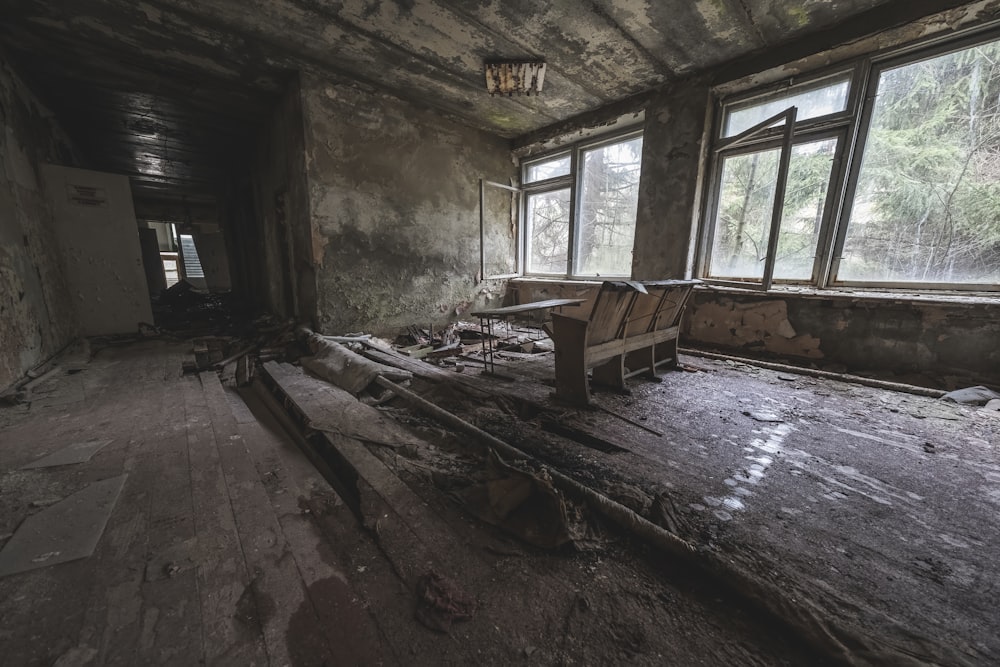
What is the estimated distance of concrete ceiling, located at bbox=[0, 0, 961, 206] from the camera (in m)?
3.19

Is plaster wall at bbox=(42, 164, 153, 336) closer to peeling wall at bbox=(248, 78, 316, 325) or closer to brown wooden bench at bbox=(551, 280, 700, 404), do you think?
Result: peeling wall at bbox=(248, 78, 316, 325)

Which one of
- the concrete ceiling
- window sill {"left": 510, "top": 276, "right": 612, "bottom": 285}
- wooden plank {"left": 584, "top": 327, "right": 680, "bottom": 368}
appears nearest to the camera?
wooden plank {"left": 584, "top": 327, "right": 680, "bottom": 368}

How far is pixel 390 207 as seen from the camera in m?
5.24

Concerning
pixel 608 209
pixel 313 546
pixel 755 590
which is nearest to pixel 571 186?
pixel 608 209

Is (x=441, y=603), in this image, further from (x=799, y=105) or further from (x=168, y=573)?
(x=799, y=105)

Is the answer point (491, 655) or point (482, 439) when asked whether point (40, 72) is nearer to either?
point (482, 439)

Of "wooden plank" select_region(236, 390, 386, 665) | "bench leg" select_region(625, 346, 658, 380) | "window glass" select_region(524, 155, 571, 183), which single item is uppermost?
"window glass" select_region(524, 155, 571, 183)

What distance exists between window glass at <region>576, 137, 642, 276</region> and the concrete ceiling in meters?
0.90

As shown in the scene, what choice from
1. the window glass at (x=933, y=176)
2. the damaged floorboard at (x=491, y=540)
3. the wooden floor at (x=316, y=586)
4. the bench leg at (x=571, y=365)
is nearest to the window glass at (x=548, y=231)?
the window glass at (x=933, y=176)

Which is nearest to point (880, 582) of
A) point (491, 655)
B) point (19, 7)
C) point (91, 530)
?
point (491, 655)

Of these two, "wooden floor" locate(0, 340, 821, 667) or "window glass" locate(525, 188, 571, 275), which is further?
"window glass" locate(525, 188, 571, 275)

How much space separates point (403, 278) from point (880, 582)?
552 centimetres

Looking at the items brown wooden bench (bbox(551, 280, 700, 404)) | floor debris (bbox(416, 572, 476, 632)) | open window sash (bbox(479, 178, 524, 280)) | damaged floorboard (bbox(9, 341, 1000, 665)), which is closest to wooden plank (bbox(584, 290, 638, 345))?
brown wooden bench (bbox(551, 280, 700, 404))

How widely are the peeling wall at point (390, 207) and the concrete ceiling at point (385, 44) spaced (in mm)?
424
